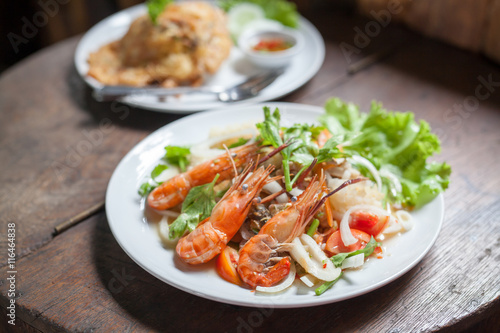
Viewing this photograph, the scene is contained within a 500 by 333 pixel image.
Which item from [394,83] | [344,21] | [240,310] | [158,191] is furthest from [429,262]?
[344,21]

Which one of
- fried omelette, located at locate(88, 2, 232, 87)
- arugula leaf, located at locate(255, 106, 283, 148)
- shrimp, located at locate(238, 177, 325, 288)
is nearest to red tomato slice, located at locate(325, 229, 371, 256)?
shrimp, located at locate(238, 177, 325, 288)

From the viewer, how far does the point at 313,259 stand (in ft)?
6.37

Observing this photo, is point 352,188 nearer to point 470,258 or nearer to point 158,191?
point 470,258

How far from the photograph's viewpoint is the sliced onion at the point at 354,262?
1.91 meters

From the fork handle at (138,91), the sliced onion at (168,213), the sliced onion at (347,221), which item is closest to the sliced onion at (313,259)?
the sliced onion at (347,221)

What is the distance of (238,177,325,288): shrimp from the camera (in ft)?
6.13

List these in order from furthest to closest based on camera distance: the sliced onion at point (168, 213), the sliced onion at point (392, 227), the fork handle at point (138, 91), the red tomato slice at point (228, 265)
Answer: the fork handle at point (138, 91) < the sliced onion at point (168, 213) < the sliced onion at point (392, 227) < the red tomato slice at point (228, 265)

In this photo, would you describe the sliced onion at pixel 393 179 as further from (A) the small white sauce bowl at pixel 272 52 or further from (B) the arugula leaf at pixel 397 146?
(A) the small white sauce bowl at pixel 272 52

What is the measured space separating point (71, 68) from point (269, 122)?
2.05m

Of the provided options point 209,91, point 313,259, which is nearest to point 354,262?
point 313,259

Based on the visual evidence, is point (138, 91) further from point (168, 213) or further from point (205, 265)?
point (205, 265)

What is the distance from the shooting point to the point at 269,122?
2.28 metres

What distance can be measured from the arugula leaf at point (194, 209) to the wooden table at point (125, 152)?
247 mm

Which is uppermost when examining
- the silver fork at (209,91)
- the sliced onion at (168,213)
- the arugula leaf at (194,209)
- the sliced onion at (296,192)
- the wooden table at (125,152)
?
the sliced onion at (296,192)
